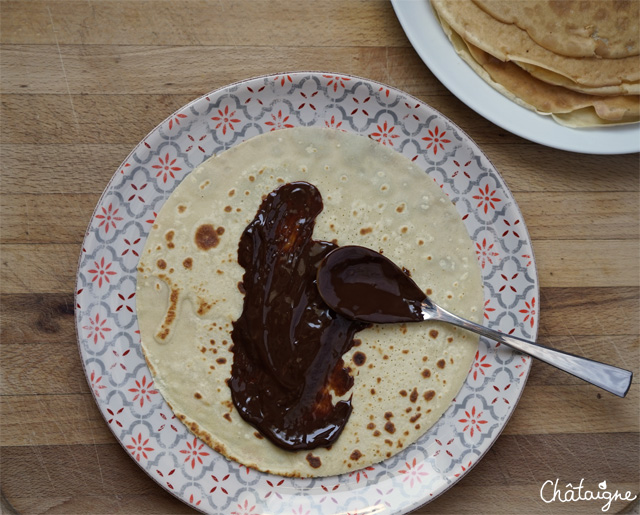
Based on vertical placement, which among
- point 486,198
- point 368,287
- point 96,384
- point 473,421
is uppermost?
point 486,198

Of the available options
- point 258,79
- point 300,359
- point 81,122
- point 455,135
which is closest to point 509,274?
point 455,135

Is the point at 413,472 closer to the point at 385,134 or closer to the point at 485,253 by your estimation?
the point at 485,253

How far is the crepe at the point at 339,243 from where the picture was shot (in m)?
1.65

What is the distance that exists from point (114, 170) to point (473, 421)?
1.38 metres

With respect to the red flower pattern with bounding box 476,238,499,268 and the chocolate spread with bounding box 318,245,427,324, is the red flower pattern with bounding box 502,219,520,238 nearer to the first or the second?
the red flower pattern with bounding box 476,238,499,268

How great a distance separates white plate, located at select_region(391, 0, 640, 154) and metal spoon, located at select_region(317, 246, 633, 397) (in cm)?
58

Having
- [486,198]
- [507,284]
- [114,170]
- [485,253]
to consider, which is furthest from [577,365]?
[114,170]

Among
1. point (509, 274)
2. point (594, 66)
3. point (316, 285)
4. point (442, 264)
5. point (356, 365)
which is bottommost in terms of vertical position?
point (356, 365)

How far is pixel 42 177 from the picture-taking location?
67.4 inches

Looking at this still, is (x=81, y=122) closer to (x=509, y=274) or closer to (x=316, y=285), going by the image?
(x=316, y=285)

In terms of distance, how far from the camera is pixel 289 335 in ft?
5.41

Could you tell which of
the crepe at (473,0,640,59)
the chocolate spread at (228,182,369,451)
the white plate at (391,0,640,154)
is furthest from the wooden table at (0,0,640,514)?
the chocolate spread at (228,182,369,451)

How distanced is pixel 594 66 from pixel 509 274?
0.74m

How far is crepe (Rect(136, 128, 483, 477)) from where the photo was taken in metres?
1.65
